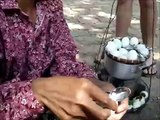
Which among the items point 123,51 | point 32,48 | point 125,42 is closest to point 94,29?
point 125,42

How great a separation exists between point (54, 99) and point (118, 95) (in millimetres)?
238

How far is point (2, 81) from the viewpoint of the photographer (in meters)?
1.21

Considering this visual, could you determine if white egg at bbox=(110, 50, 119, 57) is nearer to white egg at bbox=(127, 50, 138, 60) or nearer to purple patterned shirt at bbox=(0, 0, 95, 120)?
white egg at bbox=(127, 50, 138, 60)

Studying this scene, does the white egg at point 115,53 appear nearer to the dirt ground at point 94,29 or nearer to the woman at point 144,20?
the dirt ground at point 94,29

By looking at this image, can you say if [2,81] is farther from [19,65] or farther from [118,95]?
[118,95]

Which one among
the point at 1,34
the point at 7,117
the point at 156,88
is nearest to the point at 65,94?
the point at 7,117

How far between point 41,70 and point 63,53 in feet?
0.34

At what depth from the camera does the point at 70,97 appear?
2.87 ft

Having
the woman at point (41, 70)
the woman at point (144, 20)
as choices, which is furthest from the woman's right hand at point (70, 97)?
the woman at point (144, 20)

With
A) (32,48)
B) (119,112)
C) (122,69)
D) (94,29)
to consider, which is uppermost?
(32,48)

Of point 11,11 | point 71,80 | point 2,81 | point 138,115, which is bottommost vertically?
point 138,115

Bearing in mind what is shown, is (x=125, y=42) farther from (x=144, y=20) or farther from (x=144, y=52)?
(x=144, y=20)

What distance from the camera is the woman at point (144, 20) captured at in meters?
3.11

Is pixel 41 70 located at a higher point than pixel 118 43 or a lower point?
higher
